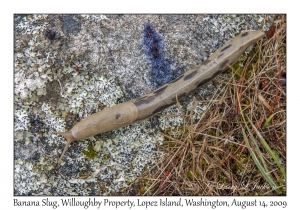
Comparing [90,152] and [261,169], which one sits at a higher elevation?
[90,152]

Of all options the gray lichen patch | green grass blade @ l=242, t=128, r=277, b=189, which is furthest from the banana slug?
green grass blade @ l=242, t=128, r=277, b=189

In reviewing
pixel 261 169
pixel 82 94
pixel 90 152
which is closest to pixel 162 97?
pixel 82 94

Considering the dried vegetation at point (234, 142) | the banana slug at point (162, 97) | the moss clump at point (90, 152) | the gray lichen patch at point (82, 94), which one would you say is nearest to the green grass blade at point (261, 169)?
the dried vegetation at point (234, 142)

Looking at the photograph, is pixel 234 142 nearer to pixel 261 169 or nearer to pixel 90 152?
pixel 261 169

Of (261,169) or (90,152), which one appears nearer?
(261,169)

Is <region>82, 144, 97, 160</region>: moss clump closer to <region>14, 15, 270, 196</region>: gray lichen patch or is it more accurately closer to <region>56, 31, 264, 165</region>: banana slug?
<region>14, 15, 270, 196</region>: gray lichen patch
